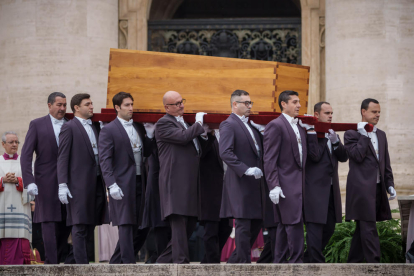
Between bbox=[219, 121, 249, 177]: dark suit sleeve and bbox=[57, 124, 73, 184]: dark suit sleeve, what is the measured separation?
154cm

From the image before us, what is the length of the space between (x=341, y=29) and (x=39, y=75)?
4848 mm

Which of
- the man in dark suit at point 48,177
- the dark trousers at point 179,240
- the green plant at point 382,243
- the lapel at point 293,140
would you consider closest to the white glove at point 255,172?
the lapel at point 293,140

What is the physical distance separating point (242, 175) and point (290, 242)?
0.75 metres

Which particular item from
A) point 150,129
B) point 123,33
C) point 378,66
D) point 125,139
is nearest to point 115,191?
point 125,139

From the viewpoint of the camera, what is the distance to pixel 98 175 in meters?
7.37

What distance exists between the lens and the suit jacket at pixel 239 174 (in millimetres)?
6773

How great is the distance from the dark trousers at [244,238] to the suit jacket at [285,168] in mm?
269

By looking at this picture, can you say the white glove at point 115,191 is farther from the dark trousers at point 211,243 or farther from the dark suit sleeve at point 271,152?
the dark suit sleeve at point 271,152

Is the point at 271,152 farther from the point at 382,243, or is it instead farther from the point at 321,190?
the point at 382,243

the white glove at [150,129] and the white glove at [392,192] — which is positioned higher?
the white glove at [150,129]

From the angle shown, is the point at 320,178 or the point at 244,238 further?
the point at 320,178

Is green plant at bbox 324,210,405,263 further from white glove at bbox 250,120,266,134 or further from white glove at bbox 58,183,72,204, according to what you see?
white glove at bbox 58,183,72,204

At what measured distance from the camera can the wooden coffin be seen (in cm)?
758

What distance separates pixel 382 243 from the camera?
861 centimetres
